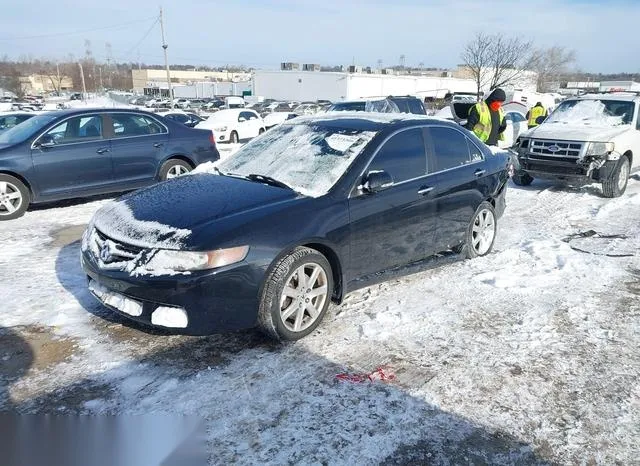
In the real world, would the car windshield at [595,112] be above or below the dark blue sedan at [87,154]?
above

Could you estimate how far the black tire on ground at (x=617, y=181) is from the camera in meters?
9.07

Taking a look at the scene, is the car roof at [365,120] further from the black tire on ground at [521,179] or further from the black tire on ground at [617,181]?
the black tire on ground at [521,179]

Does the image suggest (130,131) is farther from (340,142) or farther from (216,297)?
(216,297)

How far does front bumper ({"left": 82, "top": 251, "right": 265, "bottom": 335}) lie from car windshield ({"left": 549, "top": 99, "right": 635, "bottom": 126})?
9.00 metres

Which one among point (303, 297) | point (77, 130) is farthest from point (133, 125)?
point (303, 297)

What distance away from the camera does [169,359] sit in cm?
357

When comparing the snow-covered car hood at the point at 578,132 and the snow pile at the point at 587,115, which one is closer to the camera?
the snow-covered car hood at the point at 578,132

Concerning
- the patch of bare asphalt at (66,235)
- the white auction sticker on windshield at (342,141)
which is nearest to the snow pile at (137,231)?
the white auction sticker on windshield at (342,141)

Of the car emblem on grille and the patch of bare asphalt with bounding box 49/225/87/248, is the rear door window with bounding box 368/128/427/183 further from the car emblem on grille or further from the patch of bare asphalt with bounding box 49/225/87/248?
the patch of bare asphalt with bounding box 49/225/87/248

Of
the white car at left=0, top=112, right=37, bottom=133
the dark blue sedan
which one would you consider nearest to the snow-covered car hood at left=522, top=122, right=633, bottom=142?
the dark blue sedan

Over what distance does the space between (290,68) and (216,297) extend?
77.5 meters

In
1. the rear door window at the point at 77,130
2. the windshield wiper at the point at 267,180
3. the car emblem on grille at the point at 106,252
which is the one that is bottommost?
the car emblem on grille at the point at 106,252

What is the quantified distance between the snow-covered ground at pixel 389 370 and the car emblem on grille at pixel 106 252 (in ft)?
2.08

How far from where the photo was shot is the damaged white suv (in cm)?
898
